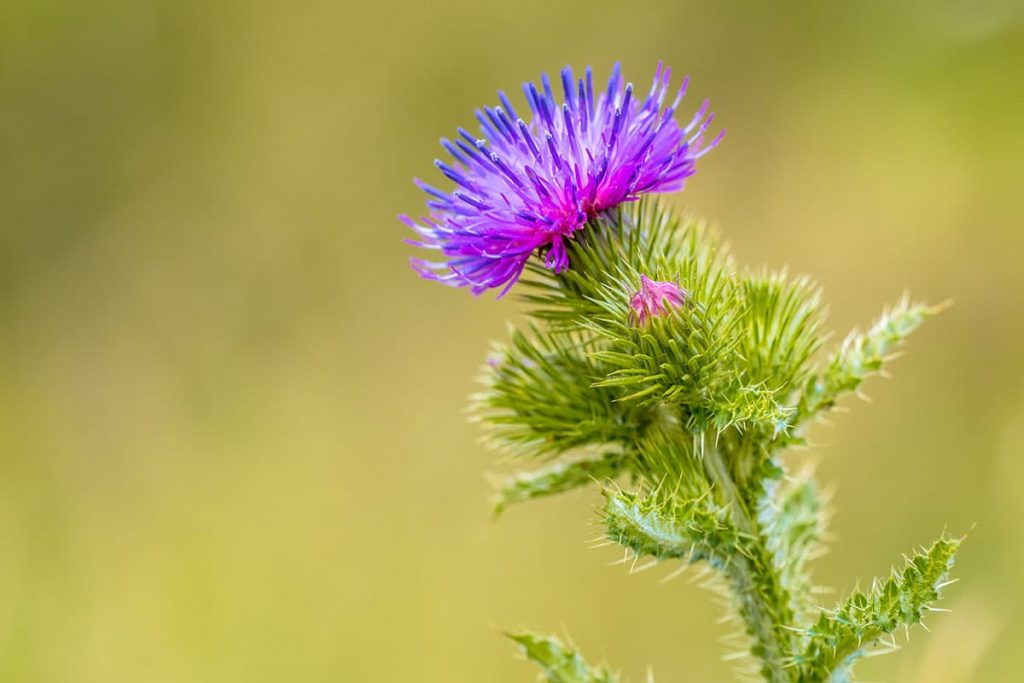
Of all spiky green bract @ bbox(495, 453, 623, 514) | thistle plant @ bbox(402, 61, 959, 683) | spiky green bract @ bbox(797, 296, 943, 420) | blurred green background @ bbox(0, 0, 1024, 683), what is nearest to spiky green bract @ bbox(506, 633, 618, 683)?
thistle plant @ bbox(402, 61, 959, 683)

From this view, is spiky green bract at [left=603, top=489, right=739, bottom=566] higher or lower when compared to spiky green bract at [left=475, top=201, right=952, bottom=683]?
lower

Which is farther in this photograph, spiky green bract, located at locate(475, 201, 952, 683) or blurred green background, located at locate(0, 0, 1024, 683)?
blurred green background, located at locate(0, 0, 1024, 683)

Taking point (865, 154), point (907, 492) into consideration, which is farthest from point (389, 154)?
point (907, 492)

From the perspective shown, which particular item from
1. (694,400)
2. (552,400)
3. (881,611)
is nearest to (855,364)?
(694,400)

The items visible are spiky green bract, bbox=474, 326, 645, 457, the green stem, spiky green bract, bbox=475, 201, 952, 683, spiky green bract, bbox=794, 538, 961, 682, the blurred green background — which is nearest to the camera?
spiky green bract, bbox=794, 538, 961, 682

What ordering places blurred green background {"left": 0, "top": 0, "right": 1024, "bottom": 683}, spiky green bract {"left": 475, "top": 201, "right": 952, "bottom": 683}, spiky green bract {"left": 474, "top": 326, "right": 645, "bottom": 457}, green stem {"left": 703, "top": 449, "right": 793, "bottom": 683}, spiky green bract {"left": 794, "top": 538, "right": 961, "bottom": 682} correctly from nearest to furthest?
1. spiky green bract {"left": 794, "top": 538, "right": 961, "bottom": 682}
2. spiky green bract {"left": 475, "top": 201, "right": 952, "bottom": 683}
3. green stem {"left": 703, "top": 449, "right": 793, "bottom": 683}
4. spiky green bract {"left": 474, "top": 326, "right": 645, "bottom": 457}
5. blurred green background {"left": 0, "top": 0, "right": 1024, "bottom": 683}

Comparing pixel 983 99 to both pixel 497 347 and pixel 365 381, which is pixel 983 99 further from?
pixel 497 347

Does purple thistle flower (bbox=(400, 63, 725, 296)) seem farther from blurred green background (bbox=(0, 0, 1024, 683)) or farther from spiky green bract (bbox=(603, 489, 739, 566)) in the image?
blurred green background (bbox=(0, 0, 1024, 683))

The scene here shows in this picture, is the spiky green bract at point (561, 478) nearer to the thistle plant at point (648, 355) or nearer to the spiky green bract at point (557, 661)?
the thistle plant at point (648, 355)
